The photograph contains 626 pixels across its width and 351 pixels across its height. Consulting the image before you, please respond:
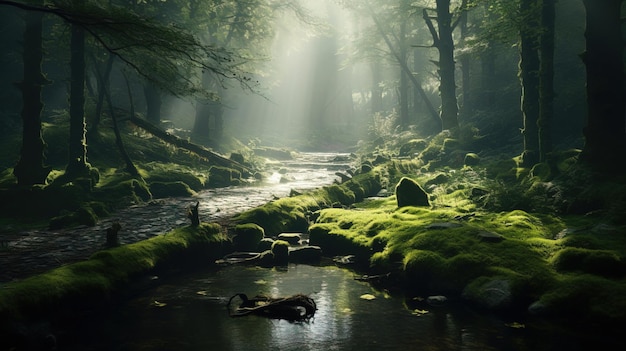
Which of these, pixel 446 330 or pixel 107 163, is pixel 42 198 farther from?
pixel 446 330

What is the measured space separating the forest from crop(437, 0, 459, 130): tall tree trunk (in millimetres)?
93

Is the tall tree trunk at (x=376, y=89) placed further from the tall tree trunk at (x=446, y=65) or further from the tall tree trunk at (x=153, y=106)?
the tall tree trunk at (x=153, y=106)

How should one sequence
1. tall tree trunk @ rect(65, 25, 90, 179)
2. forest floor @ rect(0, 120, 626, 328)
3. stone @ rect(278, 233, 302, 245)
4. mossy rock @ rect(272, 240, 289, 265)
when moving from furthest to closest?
1. tall tree trunk @ rect(65, 25, 90, 179)
2. stone @ rect(278, 233, 302, 245)
3. mossy rock @ rect(272, 240, 289, 265)
4. forest floor @ rect(0, 120, 626, 328)

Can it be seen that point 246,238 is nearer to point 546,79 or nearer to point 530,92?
point 546,79

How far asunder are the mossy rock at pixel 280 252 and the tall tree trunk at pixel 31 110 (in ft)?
31.1

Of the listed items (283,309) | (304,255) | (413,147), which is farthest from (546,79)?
(413,147)

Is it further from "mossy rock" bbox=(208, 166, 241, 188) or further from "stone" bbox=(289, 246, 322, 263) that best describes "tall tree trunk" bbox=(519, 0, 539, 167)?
"mossy rock" bbox=(208, 166, 241, 188)

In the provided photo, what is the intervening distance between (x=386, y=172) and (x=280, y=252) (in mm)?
12491

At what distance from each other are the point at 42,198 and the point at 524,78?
17244 millimetres

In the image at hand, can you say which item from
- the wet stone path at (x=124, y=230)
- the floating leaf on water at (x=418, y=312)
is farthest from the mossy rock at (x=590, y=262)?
the wet stone path at (x=124, y=230)

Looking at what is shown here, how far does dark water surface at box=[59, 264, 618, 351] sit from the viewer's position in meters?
7.01

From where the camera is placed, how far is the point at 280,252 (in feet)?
39.7

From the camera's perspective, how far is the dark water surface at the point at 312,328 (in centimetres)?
701

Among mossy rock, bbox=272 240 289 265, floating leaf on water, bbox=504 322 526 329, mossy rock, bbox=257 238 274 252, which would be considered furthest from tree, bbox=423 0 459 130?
floating leaf on water, bbox=504 322 526 329
